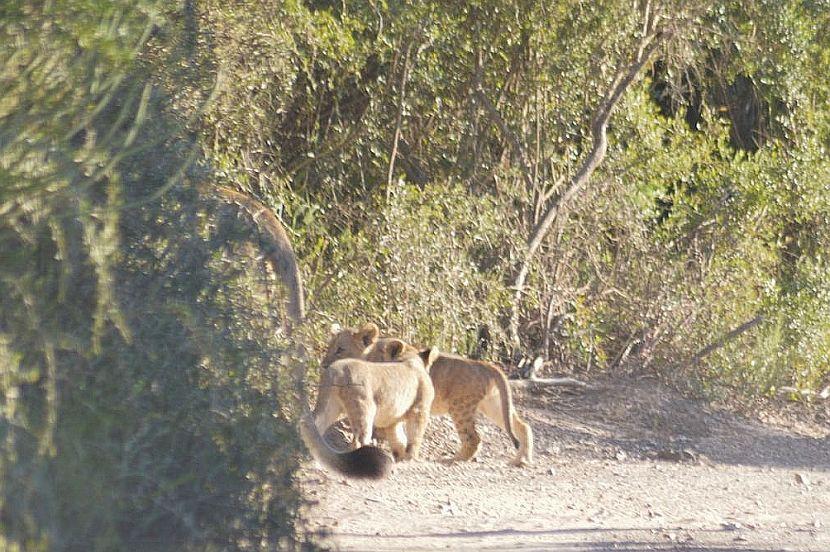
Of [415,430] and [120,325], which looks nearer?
[120,325]

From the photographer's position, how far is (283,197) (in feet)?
34.2

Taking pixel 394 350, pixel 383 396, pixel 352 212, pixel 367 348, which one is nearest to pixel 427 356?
pixel 394 350

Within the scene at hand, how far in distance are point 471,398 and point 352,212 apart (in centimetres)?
263

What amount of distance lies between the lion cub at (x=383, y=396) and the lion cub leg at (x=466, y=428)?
391mm

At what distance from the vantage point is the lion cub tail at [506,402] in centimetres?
930

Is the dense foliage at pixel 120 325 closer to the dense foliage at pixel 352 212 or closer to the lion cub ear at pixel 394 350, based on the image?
the dense foliage at pixel 352 212

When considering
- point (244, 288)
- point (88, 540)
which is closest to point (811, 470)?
point (244, 288)

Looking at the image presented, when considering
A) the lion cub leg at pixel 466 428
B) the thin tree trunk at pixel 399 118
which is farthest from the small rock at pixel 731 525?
the thin tree trunk at pixel 399 118

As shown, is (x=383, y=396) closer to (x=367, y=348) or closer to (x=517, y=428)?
(x=367, y=348)

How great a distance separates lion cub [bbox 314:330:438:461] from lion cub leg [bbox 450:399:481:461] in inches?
15.4

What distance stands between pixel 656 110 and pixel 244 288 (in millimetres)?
9310

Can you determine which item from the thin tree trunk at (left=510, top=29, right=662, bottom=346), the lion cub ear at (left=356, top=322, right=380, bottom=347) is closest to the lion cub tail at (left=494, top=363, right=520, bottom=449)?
the lion cub ear at (left=356, top=322, right=380, bottom=347)

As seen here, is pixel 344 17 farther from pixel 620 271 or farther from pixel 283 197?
pixel 620 271

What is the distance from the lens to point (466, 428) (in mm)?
9289
